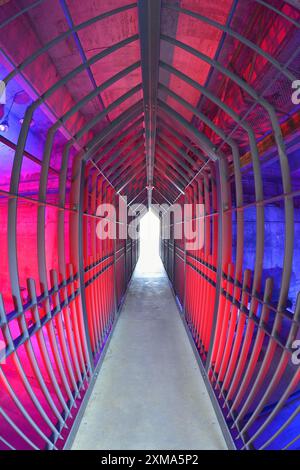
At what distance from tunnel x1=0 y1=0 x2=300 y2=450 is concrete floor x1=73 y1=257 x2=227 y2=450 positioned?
0.02 metres

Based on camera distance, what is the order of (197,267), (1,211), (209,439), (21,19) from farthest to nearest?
(1,211), (197,267), (209,439), (21,19)

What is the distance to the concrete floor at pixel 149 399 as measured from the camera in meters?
3.23

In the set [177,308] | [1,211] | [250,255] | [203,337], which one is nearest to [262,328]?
[203,337]

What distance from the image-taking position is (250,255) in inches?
395

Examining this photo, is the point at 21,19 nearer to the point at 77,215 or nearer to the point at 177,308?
the point at 77,215

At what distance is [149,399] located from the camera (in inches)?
156

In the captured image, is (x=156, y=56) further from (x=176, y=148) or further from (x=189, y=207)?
(x=189, y=207)

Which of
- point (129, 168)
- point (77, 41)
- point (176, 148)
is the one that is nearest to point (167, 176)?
point (129, 168)

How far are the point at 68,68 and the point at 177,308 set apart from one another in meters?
6.78

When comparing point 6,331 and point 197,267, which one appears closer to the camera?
point 6,331

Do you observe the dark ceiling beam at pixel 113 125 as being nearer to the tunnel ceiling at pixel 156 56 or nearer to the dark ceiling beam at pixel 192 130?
the tunnel ceiling at pixel 156 56

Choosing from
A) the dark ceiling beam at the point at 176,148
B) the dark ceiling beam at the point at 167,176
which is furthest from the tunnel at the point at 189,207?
the dark ceiling beam at the point at 167,176

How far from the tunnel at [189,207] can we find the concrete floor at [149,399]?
0.02 meters

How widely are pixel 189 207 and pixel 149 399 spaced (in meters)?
4.27
